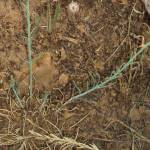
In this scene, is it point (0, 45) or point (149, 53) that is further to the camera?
point (149, 53)

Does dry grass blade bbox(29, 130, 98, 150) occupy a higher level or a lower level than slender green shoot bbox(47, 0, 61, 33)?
lower

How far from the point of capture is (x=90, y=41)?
1993 millimetres

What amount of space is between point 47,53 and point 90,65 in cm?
21

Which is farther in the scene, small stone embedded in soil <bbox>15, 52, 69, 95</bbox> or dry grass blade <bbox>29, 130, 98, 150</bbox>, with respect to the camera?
small stone embedded in soil <bbox>15, 52, 69, 95</bbox>

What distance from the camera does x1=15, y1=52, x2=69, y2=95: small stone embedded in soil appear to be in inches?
75.1

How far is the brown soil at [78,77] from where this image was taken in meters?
1.88

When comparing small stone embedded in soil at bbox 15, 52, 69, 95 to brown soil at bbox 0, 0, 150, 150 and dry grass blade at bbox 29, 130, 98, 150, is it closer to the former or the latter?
brown soil at bbox 0, 0, 150, 150

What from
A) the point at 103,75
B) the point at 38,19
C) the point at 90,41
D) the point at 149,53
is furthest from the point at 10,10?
the point at 149,53

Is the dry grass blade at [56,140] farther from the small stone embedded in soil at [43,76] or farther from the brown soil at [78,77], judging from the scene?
the small stone embedded in soil at [43,76]

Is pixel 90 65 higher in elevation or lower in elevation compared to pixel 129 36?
lower

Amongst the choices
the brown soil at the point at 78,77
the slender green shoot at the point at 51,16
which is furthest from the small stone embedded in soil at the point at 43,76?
the slender green shoot at the point at 51,16

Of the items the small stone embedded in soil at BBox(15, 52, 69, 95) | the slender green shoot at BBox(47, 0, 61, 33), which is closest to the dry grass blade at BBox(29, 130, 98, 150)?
the small stone embedded in soil at BBox(15, 52, 69, 95)

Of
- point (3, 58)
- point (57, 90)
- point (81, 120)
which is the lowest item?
point (81, 120)

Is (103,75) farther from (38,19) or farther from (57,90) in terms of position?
(38,19)
